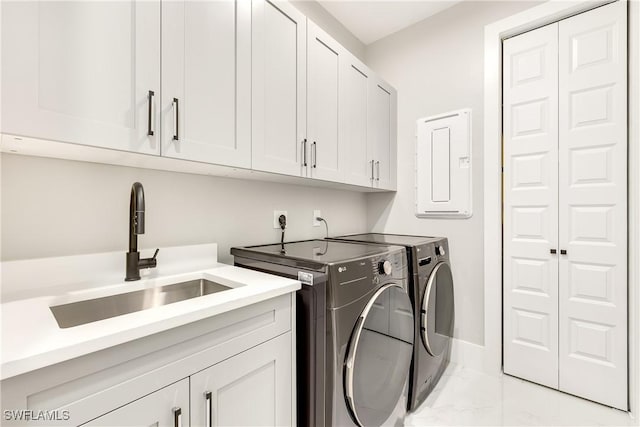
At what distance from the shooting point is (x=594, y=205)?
175 centimetres

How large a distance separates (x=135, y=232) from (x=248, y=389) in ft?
2.33

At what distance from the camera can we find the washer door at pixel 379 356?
3.84 ft

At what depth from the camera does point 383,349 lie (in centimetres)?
136

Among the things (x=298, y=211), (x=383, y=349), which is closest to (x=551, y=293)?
(x=383, y=349)

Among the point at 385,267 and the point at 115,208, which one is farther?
the point at 385,267

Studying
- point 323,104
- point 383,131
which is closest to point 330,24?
point 383,131

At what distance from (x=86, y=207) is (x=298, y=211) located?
3.99 ft

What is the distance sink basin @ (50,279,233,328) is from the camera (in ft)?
3.17

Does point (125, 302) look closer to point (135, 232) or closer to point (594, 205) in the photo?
point (135, 232)

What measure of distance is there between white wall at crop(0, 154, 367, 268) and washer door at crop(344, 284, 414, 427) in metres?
0.85

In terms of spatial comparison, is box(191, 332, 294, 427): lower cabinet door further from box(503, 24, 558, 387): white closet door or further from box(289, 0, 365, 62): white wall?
box(289, 0, 365, 62): white wall

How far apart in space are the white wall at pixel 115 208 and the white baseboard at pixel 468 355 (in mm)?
1572

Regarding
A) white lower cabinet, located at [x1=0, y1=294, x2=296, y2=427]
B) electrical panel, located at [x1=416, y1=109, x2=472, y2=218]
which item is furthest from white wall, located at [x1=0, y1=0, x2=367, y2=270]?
electrical panel, located at [x1=416, y1=109, x2=472, y2=218]

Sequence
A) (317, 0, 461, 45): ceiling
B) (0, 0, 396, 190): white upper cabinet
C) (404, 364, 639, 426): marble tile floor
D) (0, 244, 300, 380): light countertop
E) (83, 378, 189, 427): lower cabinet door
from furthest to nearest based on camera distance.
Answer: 1. (317, 0, 461, 45): ceiling
2. (404, 364, 639, 426): marble tile floor
3. (0, 0, 396, 190): white upper cabinet
4. (83, 378, 189, 427): lower cabinet door
5. (0, 244, 300, 380): light countertop
